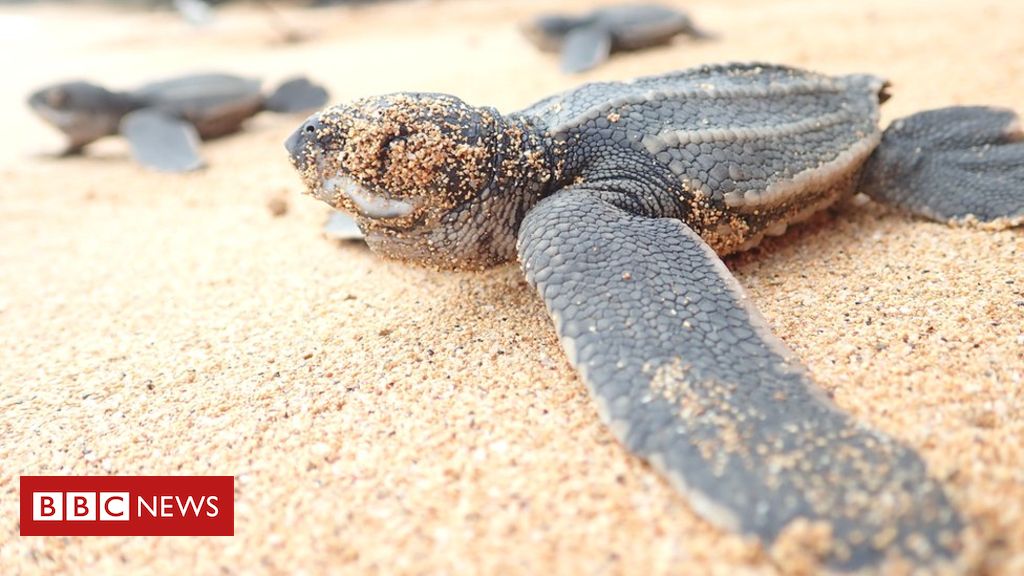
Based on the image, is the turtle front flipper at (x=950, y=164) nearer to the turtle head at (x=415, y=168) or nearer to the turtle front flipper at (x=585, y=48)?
the turtle head at (x=415, y=168)

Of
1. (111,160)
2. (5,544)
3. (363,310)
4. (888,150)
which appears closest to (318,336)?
(363,310)

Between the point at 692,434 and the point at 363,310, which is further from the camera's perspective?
the point at 363,310

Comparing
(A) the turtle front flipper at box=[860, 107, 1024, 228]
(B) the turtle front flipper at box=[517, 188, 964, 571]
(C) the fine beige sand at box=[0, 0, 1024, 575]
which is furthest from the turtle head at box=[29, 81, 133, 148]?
(A) the turtle front flipper at box=[860, 107, 1024, 228]

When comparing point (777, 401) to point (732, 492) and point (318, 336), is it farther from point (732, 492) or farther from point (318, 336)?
point (318, 336)

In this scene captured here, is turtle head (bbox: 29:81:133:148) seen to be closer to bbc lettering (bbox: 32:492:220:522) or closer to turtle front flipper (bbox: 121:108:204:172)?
turtle front flipper (bbox: 121:108:204:172)

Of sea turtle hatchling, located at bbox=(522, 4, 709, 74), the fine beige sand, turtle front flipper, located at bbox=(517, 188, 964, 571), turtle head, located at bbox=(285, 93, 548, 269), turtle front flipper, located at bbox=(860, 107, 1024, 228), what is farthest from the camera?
sea turtle hatchling, located at bbox=(522, 4, 709, 74)

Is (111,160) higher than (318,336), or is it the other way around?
(318,336)

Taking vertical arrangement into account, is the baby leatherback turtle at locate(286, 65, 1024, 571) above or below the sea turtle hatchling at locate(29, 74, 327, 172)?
above

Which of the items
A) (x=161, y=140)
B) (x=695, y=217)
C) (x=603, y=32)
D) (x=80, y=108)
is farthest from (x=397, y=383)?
(x=603, y=32)

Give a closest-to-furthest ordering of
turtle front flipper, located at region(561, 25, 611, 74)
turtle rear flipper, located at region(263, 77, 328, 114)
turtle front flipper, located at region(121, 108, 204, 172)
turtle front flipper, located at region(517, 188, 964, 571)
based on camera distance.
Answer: turtle front flipper, located at region(517, 188, 964, 571) < turtle front flipper, located at region(121, 108, 204, 172) < turtle rear flipper, located at region(263, 77, 328, 114) < turtle front flipper, located at region(561, 25, 611, 74)
